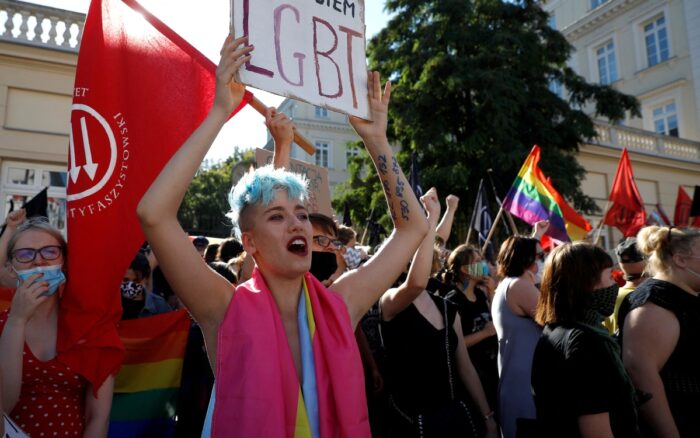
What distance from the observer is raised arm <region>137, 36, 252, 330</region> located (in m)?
1.67

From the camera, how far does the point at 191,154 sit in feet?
5.65

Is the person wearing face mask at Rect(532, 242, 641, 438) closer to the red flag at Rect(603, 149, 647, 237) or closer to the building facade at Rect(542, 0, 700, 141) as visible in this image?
the red flag at Rect(603, 149, 647, 237)

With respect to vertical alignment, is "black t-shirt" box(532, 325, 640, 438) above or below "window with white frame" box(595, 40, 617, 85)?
below

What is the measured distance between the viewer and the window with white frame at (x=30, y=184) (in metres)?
11.2

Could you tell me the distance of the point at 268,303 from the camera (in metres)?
1.85

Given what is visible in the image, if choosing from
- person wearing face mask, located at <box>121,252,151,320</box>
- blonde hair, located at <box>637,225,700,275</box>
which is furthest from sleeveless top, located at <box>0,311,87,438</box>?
blonde hair, located at <box>637,225,700,275</box>

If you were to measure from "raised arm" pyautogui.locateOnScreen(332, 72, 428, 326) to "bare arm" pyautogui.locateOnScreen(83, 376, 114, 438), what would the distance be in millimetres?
1226

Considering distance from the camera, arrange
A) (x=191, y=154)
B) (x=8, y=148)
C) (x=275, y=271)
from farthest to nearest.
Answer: (x=8, y=148) < (x=275, y=271) < (x=191, y=154)

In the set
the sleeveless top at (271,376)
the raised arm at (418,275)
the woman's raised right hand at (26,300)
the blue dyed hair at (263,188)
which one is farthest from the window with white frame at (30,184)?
the sleeveless top at (271,376)

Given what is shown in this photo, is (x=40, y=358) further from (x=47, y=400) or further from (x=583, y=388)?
(x=583, y=388)

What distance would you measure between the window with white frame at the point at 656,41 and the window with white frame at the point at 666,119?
1950mm

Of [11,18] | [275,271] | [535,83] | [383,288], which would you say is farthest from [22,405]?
[535,83]

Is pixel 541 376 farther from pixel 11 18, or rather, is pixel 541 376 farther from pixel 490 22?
pixel 490 22

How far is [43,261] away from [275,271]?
1.19 meters
